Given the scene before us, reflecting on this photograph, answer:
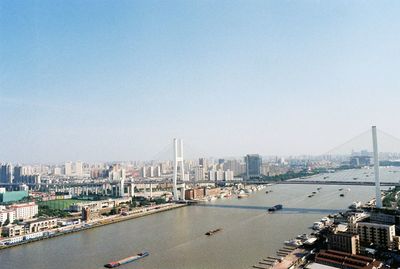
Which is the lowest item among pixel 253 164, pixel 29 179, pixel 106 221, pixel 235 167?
pixel 106 221

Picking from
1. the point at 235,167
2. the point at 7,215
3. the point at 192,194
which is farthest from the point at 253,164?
the point at 7,215

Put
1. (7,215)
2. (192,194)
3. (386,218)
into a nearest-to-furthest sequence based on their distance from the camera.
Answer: (386,218) < (7,215) < (192,194)

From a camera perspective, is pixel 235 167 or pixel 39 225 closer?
pixel 39 225

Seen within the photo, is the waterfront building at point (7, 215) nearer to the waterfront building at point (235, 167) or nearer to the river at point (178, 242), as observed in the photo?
the river at point (178, 242)

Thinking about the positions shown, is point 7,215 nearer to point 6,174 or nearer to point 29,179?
point 29,179

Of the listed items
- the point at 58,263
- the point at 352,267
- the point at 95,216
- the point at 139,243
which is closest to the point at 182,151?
the point at 95,216

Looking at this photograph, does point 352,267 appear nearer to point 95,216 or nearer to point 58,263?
point 58,263

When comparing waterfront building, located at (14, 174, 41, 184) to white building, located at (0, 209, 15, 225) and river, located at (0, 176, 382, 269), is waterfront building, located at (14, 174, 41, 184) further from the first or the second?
river, located at (0, 176, 382, 269)
